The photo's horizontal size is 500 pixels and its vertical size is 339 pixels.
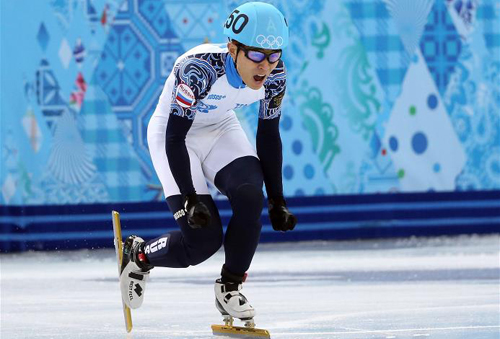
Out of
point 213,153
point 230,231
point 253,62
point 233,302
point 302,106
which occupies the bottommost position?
point 302,106

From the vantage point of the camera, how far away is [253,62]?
496cm

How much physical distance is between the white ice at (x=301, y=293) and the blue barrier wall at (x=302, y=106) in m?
0.45


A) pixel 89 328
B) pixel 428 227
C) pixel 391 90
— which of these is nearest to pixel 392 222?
pixel 428 227

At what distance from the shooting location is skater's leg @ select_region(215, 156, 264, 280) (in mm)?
5027

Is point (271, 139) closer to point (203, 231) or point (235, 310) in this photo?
point (203, 231)

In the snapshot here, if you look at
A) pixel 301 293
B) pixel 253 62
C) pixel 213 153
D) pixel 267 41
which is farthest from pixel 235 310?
pixel 301 293

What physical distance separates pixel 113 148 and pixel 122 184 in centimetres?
32

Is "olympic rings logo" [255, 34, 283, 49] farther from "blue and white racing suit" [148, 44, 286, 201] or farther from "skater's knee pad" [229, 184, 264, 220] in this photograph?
"skater's knee pad" [229, 184, 264, 220]

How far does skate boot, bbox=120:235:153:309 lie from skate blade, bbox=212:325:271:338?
0.46 m

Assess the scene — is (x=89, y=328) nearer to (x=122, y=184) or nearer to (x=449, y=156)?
(x=122, y=184)

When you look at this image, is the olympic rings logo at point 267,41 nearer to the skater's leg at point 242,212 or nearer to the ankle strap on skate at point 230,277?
the skater's leg at point 242,212

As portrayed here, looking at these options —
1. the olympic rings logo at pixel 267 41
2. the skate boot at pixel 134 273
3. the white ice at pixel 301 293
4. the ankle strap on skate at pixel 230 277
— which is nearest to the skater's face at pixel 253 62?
the olympic rings logo at pixel 267 41

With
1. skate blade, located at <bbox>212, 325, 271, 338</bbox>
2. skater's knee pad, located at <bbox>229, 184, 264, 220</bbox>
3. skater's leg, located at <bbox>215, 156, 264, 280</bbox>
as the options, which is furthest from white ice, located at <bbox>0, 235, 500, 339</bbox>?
skater's knee pad, located at <bbox>229, 184, 264, 220</bbox>

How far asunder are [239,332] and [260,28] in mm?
1373
